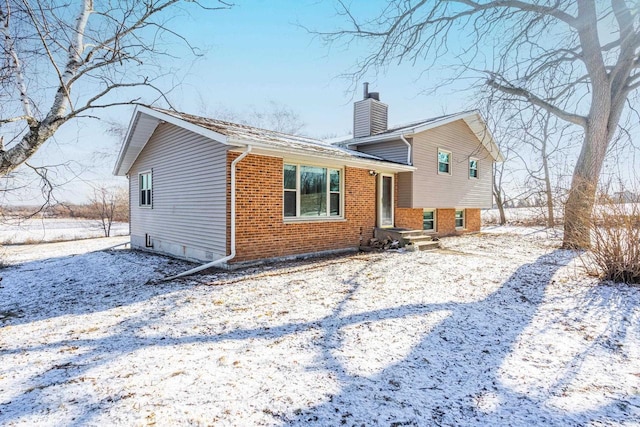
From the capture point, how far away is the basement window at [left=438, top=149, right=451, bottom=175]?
45.5 ft

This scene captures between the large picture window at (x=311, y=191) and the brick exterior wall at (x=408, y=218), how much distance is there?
3.25m

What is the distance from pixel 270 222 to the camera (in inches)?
331

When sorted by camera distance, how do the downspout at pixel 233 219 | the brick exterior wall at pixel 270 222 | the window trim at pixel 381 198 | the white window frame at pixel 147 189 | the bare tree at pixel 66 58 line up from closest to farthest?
the bare tree at pixel 66 58, the downspout at pixel 233 219, the brick exterior wall at pixel 270 222, the white window frame at pixel 147 189, the window trim at pixel 381 198

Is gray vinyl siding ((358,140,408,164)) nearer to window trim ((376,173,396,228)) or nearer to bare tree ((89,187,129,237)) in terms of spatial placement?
window trim ((376,173,396,228))

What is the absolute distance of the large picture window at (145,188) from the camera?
38.1 ft

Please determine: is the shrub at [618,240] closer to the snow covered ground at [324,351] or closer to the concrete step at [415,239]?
the snow covered ground at [324,351]

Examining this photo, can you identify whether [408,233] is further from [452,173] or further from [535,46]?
[535,46]

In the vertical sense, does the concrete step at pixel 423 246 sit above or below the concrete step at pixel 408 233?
below

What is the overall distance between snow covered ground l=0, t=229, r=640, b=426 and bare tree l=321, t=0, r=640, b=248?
564 cm

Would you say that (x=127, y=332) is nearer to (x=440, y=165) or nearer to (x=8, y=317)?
(x=8, y=317)

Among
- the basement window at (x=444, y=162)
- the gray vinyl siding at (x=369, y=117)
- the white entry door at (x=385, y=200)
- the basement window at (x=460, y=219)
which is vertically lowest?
the basement window at (x=460, y=219)

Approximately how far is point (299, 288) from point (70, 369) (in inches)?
139

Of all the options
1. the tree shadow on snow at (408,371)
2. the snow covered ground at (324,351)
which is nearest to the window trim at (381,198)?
the snow covered ground at (324,351)

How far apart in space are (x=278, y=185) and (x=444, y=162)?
8743mm
